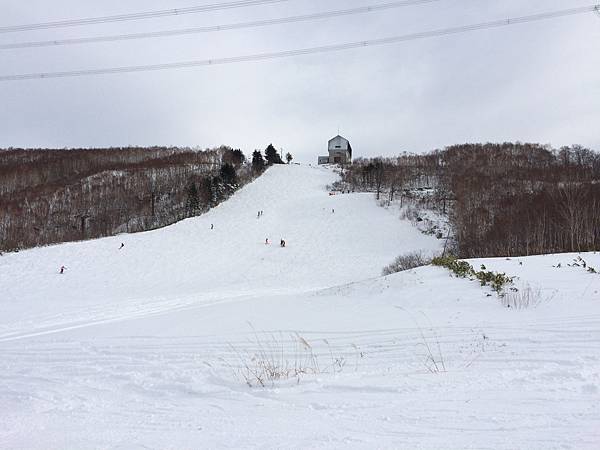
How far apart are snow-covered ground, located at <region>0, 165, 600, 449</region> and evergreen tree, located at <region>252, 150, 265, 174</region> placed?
174 feet

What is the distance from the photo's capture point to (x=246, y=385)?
4.29 meters

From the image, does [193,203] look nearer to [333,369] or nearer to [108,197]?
[108,197]

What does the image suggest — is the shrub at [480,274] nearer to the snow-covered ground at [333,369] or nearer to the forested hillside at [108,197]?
the snow-covered ground at [333,369]

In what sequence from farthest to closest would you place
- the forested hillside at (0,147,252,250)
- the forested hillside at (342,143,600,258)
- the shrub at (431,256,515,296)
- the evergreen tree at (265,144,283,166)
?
the evergreen tree at (265,144,283,166) → the forested hillside at (0,147,252,250) → the forested hillside at (342,143,600,258) → the shrub at (431,256,515,296)

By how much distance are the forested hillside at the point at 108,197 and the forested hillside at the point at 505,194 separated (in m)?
23.7

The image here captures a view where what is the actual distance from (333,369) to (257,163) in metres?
64.3

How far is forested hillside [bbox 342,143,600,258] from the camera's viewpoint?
2469cm

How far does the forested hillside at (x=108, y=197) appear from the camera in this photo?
45562 mm

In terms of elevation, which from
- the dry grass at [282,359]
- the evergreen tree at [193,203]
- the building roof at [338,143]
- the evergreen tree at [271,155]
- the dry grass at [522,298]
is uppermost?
the building roof at [338,143]

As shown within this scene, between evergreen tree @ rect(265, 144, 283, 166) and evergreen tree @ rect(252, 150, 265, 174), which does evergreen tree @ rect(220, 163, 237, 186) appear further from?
evergreen tree @ rect(265, 144, 283, 166)

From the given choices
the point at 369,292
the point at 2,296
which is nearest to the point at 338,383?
the point at 369,292

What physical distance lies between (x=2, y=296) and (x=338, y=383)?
22.9 metres

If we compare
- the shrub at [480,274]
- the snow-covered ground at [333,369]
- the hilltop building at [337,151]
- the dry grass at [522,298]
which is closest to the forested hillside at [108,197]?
the hilltop building at [337,151]

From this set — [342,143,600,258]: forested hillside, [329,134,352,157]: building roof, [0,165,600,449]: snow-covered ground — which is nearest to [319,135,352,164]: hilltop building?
[329,134,352,157]: building roof
